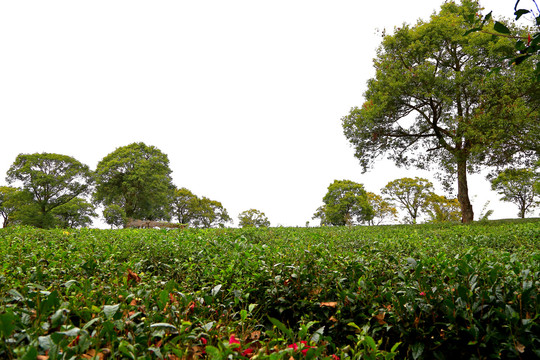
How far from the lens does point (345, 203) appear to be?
39.0m

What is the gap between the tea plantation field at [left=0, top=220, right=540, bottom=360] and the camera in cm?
148

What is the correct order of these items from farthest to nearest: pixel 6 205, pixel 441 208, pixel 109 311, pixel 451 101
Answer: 1. pixel 441 208
2. pixel 6 205
3. pixel 451 101
4. pixel 109 311

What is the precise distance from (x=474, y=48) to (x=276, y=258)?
18.1 meters

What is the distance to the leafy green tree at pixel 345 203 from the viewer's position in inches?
1547

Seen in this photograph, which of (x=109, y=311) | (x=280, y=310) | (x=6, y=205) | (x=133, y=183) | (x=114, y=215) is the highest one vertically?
(x=133, y=183)

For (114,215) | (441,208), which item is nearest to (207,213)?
(114,215)

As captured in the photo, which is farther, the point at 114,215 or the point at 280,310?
the point at 114,215

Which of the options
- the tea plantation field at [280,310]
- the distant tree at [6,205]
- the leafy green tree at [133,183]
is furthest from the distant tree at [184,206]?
the tea plantation field at [280,310]

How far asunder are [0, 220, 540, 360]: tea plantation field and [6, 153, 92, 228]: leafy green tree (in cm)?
3524

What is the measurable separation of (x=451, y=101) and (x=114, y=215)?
30586mm

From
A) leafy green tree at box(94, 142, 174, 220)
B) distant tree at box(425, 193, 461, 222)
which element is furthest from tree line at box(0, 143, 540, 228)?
distant tree at box(425, 193, 461, 222)

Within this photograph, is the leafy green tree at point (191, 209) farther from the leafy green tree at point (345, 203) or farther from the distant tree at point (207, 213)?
the leafy green tree at point (345, 203)

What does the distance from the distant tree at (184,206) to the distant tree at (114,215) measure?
45.4ft

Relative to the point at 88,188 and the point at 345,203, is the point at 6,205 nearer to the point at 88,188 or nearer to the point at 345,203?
the point at 88,188
